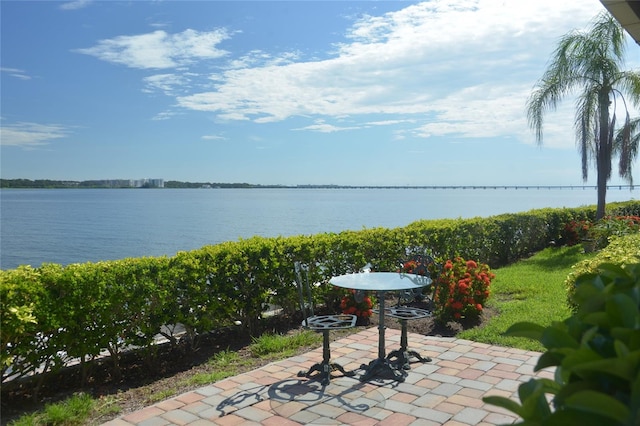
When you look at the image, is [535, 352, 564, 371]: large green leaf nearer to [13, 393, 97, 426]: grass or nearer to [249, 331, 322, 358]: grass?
[13, 393, 97, 426]: grass

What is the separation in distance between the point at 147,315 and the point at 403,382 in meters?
2.62

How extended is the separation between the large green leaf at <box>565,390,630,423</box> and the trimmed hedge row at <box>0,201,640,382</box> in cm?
424

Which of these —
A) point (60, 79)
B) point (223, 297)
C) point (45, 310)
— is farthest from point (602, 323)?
point (60, 79)

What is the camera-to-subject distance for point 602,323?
838 millimetres

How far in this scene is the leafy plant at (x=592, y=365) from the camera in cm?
67

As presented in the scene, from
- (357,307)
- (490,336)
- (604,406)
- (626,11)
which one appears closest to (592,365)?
(604,406)

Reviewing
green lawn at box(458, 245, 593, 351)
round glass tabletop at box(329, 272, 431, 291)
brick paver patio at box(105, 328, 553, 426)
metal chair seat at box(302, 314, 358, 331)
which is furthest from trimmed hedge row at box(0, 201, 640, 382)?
green lawn at box(458, 245, 593, 351)

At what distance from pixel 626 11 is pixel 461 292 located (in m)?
3.98

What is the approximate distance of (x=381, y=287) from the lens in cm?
456

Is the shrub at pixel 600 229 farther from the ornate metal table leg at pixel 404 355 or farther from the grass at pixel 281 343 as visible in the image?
the grass at pixel 281 343

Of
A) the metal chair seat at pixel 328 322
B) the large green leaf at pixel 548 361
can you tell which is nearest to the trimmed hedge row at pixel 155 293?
the metal chair seat at pixel 328 322

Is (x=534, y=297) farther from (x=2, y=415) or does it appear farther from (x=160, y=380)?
(x=2, y=415)

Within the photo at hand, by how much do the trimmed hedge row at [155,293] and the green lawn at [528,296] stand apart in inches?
78.0

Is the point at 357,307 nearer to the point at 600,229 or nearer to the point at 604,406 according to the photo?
the point at 604,406
